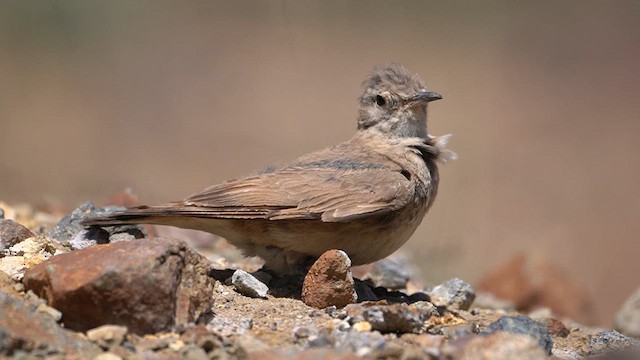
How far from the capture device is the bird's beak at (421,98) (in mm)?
7188

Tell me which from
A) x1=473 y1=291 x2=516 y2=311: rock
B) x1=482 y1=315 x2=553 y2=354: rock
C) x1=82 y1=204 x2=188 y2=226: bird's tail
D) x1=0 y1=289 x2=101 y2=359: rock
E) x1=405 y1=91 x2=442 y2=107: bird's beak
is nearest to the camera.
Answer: x1=0 y1=289 x2=101 y2=359: rock

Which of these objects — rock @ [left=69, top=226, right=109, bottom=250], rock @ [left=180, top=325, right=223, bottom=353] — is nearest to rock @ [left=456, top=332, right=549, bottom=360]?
rock @ [left=180, top=325, right=223, bottom=353]

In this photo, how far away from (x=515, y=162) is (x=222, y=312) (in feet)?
32.5

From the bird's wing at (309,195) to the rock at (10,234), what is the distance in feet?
3.20

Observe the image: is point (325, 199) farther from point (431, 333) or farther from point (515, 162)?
point (515, 162)

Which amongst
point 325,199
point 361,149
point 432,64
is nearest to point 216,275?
point 325,199

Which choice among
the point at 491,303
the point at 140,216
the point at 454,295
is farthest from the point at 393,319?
the point at 491,303

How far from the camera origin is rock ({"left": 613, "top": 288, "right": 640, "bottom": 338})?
688 centimetres

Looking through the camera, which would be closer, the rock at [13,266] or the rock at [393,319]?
the rock at [393,319]

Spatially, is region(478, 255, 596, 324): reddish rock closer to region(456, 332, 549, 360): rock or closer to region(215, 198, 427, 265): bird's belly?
region(215, 198, 427, 265): bird's belly

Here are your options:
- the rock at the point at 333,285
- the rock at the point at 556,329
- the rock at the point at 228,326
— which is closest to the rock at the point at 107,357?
the rock at the point at 228,326

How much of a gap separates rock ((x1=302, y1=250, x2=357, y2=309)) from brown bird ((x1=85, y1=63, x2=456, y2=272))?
476mm

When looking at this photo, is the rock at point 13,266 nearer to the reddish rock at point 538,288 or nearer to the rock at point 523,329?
the rock at point 523,329

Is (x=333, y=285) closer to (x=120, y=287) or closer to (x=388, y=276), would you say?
(x=120, y=287)
